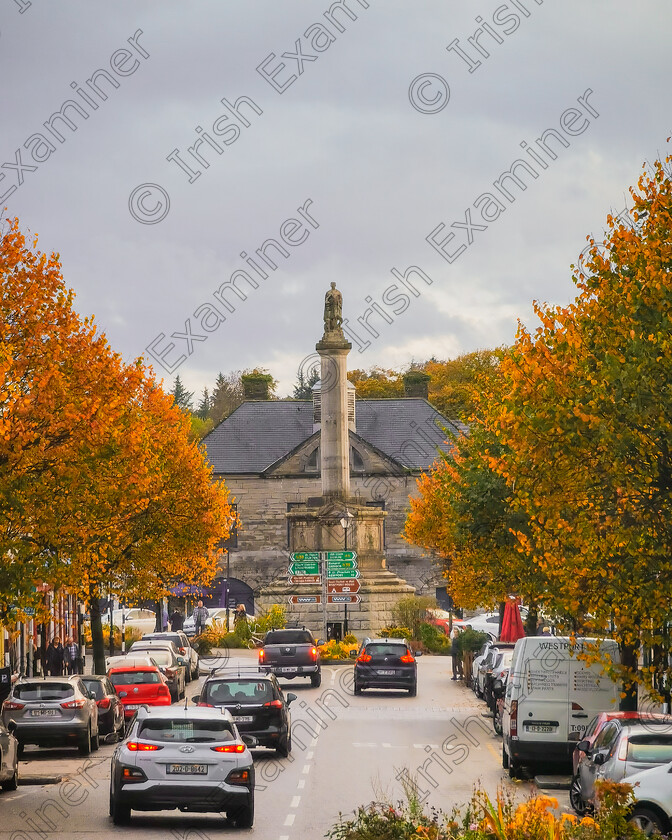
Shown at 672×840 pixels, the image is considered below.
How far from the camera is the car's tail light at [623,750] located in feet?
51.1

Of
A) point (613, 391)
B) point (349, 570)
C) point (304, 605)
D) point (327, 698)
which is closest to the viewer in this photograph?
point (613, 391)

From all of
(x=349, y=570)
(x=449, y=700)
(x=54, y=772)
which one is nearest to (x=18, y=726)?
(x=54, y=772)

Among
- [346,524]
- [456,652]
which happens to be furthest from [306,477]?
[456,652]

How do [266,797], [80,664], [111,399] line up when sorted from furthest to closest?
[80,664]
[111,399]
[266,797]

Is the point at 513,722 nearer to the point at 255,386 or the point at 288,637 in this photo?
the point at 288,637

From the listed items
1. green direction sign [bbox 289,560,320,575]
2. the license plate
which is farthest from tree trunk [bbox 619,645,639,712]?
green direction sign [bbox 289,560,320,575]

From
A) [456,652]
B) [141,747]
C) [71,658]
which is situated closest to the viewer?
[141,747]

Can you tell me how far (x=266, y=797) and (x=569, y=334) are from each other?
777 centimetres

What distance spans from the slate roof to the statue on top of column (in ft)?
86.9

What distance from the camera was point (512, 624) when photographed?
39844 mm

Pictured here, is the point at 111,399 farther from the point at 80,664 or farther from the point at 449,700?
the point at 80,664

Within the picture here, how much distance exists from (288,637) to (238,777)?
26.0 meters

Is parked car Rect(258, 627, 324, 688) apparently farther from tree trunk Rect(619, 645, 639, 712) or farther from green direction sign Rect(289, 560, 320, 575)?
tree trunk Rect(619, 645, 639, 712)

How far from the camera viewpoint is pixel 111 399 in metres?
24.4
